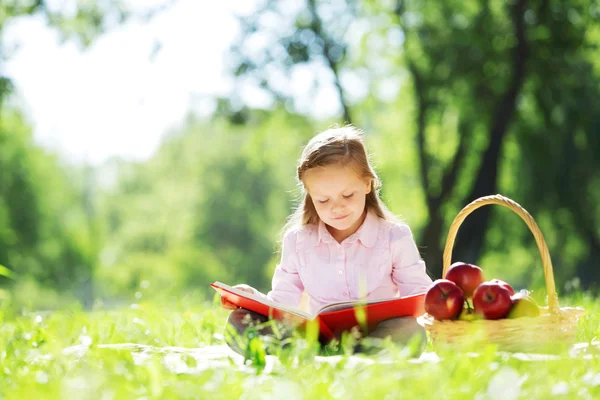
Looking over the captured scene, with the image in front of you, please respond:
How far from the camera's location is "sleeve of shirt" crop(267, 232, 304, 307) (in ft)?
13.2

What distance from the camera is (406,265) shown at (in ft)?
12.6

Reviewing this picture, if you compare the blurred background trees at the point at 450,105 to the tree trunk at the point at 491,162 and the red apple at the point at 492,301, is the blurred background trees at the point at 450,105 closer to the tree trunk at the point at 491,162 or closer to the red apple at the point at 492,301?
the tree trunk at the point at 491,162

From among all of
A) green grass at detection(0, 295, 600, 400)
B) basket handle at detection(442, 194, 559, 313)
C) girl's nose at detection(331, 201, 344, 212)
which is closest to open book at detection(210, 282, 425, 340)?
green grass at detection(0, 295, 600, 400)

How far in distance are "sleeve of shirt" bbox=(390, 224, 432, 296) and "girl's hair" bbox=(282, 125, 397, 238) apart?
226 mm

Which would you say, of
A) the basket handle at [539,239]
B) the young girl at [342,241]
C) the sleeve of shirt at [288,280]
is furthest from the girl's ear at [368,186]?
the basket handle at [539,239]

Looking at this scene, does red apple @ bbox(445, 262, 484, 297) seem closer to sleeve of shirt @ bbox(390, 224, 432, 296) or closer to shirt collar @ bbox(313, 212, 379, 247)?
sleeve of shirt @ bbox(390, 224, 432, 296)

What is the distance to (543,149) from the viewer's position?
15.3 meters

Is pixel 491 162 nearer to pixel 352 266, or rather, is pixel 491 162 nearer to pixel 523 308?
pixel 352 266

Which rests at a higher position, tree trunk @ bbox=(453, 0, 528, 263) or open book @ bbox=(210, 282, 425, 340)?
tree trunk @ bbox=(453, 0, 528, 263)

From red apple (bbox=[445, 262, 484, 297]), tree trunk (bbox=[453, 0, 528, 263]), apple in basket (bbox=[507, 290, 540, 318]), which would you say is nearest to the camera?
apple in basket (bbox=[507, 290, 540, 318])

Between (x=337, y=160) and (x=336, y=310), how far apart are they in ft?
3.22

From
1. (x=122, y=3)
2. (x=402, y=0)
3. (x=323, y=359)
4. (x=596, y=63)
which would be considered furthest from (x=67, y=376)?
(x=596, y=63)

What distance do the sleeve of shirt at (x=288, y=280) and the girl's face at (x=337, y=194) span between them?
13.5 inches

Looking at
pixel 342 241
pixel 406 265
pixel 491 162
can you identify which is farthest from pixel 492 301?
pixel 491 162
